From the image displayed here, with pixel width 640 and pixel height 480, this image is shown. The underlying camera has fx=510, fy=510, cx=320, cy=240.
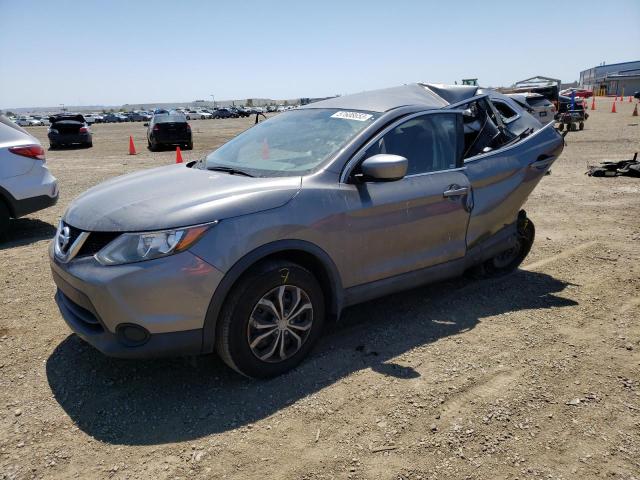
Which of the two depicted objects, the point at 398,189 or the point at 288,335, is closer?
the point at 288,335

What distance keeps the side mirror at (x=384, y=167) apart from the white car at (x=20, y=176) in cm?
499

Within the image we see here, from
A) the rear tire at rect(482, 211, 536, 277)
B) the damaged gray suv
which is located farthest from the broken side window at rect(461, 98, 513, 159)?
the rear tire at rect(482, 211, 536, 277)

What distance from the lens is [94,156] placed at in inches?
698

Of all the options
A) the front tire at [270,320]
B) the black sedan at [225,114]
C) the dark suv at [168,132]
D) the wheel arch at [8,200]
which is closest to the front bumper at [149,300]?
the front tire at [270,320]

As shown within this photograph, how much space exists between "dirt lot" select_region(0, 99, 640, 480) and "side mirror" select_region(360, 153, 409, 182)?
1225 mm

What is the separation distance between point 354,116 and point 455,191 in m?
0.97

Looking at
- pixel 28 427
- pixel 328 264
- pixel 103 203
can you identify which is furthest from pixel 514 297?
pixel 28 427

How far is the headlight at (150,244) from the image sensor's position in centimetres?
275

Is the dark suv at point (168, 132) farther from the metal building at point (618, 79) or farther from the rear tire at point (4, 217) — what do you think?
the metal building at point (618, 79)

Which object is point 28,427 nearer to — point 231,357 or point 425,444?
point 231,357

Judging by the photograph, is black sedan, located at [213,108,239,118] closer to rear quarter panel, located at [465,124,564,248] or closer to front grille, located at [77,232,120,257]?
rear quarter panel, located at [465,124,564,248]

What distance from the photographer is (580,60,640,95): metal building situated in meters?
91.9

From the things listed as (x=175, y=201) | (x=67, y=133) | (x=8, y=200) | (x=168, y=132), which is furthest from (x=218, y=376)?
(x=67, y=133)

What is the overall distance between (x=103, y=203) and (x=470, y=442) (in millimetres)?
2540
